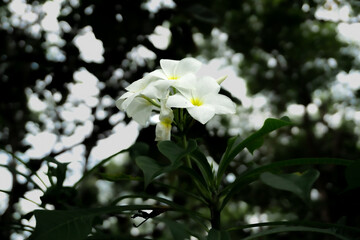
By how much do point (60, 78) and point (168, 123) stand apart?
4.57 feet

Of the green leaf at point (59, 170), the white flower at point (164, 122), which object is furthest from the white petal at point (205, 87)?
the green leaf at point (59, 170)

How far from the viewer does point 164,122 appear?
2.78 ft

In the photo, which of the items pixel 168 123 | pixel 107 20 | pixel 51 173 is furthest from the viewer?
pixel 107 20

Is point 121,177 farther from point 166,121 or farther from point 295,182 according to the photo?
point 295,182

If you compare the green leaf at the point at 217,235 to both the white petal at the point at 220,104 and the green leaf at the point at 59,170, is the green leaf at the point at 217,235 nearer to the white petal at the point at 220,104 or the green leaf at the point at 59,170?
the white petal at the point at 220,104

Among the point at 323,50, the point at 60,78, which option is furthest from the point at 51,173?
the point at 323,50

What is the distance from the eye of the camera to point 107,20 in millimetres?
1621

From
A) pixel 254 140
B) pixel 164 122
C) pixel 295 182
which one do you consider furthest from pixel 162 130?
pixel 295 182

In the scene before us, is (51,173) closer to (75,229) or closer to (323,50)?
(75,229)

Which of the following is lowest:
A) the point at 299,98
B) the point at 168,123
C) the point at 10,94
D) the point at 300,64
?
Answer: the point at 168,123

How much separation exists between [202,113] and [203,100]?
80 millimetres

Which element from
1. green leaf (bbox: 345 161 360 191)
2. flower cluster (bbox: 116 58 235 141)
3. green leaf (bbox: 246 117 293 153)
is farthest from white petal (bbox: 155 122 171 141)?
green leaf (bbox: 345 161 360 191)

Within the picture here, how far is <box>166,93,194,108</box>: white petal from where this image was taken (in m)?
0.80

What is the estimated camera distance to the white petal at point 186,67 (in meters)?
0.94
